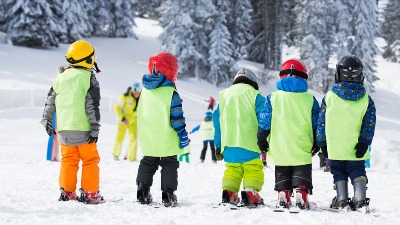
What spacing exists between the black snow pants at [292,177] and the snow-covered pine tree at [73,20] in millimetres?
30147

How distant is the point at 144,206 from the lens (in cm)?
532

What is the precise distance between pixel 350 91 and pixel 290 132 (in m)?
0.77

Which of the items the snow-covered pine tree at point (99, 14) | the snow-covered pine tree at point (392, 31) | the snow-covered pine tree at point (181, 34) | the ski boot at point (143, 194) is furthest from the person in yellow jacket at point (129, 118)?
the snow-covered pine tree at point (392, 31)

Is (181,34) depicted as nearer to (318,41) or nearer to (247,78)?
(318,41)

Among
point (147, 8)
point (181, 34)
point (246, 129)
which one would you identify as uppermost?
point (147, 8)

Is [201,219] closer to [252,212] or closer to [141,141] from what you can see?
[252,212]

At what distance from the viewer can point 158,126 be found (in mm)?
5645

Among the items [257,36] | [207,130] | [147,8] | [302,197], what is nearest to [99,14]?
[257,36]

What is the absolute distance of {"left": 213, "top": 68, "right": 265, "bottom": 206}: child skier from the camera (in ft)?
18.5

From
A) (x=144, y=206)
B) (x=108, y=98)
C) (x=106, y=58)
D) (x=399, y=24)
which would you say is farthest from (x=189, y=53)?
(x=399, y=24)

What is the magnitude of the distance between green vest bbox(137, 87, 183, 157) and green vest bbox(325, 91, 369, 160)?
168 centimetres

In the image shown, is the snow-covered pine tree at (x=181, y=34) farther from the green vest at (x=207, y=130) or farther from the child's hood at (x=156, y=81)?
the child's hood at (x=156, y=81)

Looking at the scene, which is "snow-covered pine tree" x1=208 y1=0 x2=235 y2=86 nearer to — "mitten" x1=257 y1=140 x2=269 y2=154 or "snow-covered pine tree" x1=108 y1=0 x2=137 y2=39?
"snow-covered pine tree" x1=108 y1=0 x2=137 y2=39

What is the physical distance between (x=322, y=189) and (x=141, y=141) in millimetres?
3163
